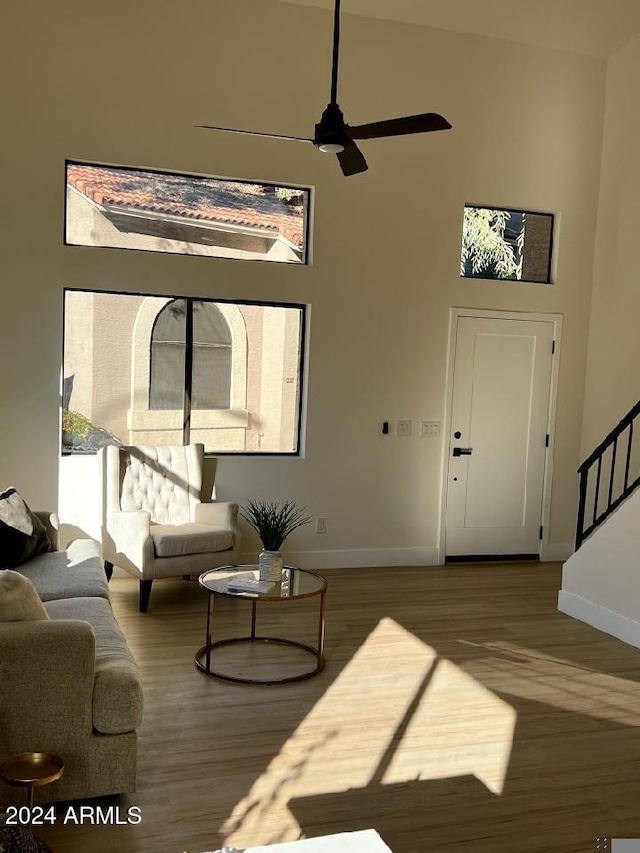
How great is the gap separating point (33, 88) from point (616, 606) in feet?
17.9

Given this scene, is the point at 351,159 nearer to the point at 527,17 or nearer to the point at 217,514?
the point at 217,514

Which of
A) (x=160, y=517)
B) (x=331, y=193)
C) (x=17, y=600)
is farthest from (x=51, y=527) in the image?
(x=331, y=193)

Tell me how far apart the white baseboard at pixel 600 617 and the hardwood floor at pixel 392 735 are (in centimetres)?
8

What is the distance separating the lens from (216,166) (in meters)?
6.33

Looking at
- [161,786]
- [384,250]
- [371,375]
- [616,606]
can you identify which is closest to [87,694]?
[161,786]

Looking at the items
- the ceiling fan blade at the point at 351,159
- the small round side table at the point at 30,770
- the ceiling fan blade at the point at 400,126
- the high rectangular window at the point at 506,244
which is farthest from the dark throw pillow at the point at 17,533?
the high rectangular window at the point at 506,244

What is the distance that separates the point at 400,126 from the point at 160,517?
345 cm

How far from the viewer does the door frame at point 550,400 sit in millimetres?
7039

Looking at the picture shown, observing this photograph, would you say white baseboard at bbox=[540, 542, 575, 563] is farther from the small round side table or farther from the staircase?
the small round side table

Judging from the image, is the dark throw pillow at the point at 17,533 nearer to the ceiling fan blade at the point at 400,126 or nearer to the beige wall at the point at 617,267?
the ceiling fan blade at the point at 400,126

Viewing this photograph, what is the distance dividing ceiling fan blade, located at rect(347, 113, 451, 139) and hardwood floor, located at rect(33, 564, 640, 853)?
2865 millimetres

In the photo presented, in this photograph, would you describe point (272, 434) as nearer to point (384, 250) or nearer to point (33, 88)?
point (384, 250)

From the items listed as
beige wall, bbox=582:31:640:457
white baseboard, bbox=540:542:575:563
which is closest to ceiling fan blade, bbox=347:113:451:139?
beige wall, bbox=582:31:640:457

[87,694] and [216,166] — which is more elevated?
[216,166]
